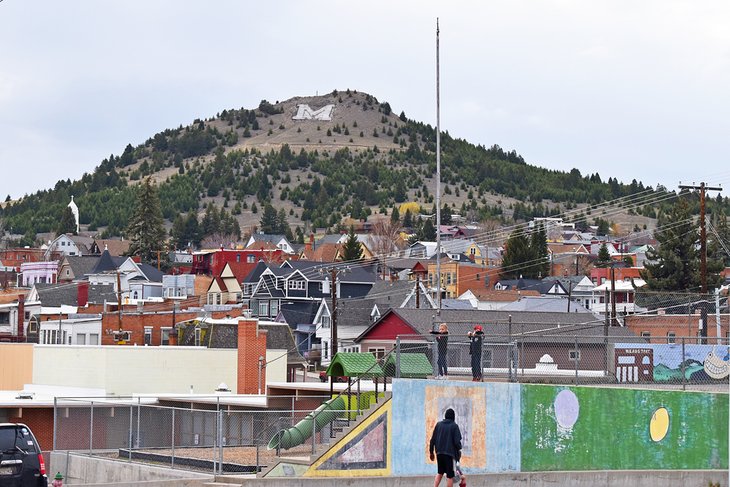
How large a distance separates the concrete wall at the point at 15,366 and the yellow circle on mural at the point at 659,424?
3579 centimetres

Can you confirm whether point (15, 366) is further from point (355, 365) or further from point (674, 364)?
point (674, 364)

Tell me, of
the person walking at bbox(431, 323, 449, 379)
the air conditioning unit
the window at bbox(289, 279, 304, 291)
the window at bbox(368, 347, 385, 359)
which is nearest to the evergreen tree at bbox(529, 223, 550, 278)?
the window at bbox(289, 279, 304, 291)

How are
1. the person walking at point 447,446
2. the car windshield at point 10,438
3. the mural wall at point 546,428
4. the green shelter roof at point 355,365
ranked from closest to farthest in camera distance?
the person walking at point 447,446
the car windshield at point 10,438
the mural wall at point 546,428
the green shelter roof at point 355,365

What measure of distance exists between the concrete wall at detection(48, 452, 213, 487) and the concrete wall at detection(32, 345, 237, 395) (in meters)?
15.9

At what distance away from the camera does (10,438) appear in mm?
24609

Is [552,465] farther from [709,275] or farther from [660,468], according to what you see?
[709,275]

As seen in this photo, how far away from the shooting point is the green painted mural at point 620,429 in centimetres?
2903

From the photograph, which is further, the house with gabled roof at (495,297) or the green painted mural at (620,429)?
the house with gabled roof at (495,297)

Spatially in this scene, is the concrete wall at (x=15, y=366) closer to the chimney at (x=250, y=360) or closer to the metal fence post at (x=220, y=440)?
the chimney at (x=250, y=360)

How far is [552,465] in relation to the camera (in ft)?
95.0

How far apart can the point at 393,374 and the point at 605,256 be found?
4931 inches

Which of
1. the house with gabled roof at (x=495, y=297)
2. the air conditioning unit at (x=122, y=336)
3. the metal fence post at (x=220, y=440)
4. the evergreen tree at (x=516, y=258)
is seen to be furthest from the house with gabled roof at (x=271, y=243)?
the metal fence post at (x=220, y=440)

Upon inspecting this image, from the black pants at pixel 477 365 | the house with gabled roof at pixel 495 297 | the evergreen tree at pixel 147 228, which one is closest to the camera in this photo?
the black pants at pixel 477 365

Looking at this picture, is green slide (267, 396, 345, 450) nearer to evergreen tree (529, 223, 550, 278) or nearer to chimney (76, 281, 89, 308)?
chimney (76, 281, 89, 308)
